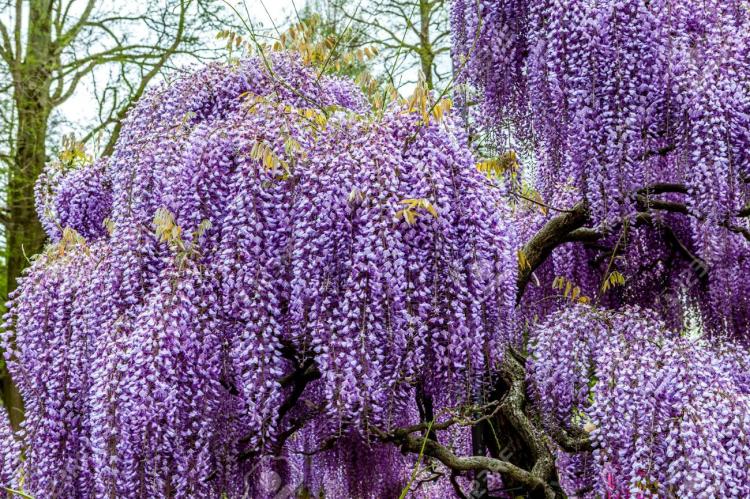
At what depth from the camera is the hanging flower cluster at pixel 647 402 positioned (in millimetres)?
3598

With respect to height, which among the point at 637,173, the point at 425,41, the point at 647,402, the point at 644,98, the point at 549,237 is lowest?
the point at 647,402

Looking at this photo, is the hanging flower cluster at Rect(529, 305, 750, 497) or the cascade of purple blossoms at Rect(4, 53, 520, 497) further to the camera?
the hanging flower cluster at Rect(529, 305, 750, 497)

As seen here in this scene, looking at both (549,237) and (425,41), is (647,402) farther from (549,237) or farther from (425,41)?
(425,41)

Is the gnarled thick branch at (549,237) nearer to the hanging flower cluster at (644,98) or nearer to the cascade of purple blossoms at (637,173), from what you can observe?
the cascade of purple blossoms at (637,173)

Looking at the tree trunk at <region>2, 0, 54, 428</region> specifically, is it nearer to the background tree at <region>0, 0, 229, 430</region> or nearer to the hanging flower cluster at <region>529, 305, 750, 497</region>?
the background tree at <region>0, 0, 229, 430</region>

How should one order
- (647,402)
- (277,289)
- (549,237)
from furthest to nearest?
(549,237) < (647,402) < (277,289)

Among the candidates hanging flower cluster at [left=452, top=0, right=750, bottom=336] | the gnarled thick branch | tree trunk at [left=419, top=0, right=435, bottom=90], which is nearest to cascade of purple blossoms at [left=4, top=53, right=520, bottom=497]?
hanging flower cluster at [left=452, top=0, right=750, bottom=336]

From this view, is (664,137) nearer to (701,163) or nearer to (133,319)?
(701,163)

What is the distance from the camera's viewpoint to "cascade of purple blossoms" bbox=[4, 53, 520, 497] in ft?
11.4

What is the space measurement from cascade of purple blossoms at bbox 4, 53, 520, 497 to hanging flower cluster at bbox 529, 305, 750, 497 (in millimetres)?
734

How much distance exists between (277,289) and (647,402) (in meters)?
1.95

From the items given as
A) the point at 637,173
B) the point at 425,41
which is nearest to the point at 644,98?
the point at 637,173

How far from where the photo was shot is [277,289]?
368 cm

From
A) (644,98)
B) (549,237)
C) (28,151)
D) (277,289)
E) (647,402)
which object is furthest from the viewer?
(28,151)
